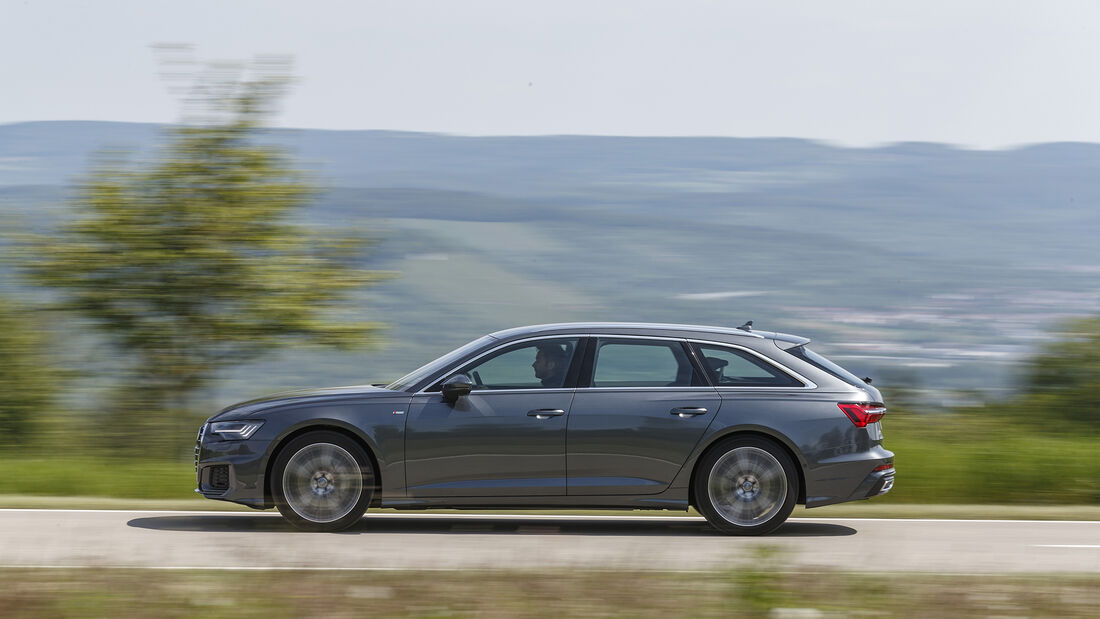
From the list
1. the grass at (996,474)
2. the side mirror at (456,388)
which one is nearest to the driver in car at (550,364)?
the side mirror at (456,388)

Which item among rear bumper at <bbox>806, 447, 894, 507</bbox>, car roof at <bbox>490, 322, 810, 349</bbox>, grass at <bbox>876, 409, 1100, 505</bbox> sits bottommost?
grass at <bbox>876, 409, 1100, 505</bbox>

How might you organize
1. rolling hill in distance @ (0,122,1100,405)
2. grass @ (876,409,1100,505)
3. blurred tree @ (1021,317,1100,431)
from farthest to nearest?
rolling hill in distance @ (0,122,1100,405) → blurred tree @ (1021,317,1100,431) → grass @ (876,409,1100,505)

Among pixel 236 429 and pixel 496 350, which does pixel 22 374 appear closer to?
pixel 236 429

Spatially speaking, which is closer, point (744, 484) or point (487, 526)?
point (744, 484)

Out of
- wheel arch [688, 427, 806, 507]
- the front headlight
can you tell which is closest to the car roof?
wheel arch [688, 427, 806, 507]

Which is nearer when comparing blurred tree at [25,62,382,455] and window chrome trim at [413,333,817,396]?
window chrome trim at [413,333,817,396]

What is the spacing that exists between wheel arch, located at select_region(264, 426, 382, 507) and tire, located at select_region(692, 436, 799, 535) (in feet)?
7.24

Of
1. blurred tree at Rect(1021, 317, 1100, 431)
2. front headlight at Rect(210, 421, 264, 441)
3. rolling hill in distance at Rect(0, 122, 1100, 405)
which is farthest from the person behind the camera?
rolling hill in distance at Rect(0, 122, 1100, 405)

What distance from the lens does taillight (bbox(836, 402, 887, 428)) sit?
9.04m

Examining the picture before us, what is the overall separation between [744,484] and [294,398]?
3.23m

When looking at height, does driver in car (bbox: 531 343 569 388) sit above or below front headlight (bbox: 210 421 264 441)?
above

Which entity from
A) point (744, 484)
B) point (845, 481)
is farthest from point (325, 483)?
point (845, 481)

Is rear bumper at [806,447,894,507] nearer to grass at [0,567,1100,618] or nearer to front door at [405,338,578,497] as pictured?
front door at [405,338,578,497]

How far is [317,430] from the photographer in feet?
29.2
